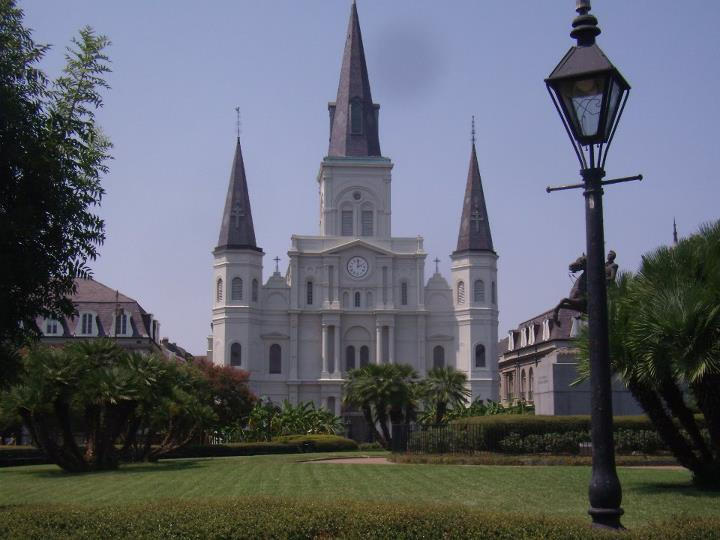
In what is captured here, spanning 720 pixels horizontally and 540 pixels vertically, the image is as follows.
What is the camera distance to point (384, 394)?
48.7 metres

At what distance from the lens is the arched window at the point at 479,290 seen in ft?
268

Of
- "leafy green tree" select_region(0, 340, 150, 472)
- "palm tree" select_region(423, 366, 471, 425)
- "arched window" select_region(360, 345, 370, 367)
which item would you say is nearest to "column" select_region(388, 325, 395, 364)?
"arched window" select_region(360, 345, 370, 367)

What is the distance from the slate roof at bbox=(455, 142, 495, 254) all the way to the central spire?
989cm

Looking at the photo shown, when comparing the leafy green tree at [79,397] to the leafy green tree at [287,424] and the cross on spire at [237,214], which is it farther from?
the cross on spire at [237,214]

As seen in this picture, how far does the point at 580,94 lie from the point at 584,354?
33.0 ft

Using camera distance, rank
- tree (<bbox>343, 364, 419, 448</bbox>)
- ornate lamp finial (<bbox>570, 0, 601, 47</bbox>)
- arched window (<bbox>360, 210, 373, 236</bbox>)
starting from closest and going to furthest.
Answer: ornate lamp finial (<bbox>570, 0, 601, 47</bbox>) < tree (<bbox>343, 364, 419, 448</bbox>) < arched window (<bbox>360, 210, 373, 236</bbox>)

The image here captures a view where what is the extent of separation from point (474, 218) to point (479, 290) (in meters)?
6.32

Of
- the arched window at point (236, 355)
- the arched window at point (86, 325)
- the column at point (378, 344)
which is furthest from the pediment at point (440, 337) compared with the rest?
the arched window at point (86, 325)

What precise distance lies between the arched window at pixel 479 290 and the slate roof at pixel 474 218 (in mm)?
2919

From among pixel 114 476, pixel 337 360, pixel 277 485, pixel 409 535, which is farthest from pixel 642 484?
pixel 337 360

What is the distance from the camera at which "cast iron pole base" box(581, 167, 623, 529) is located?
7.78m

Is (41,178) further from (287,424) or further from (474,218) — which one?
(474,218)

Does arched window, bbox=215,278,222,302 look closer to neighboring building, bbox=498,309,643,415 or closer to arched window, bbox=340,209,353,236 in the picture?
arched window, bbox=340,209,353,236

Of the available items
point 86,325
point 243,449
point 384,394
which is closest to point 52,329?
point 86,325
